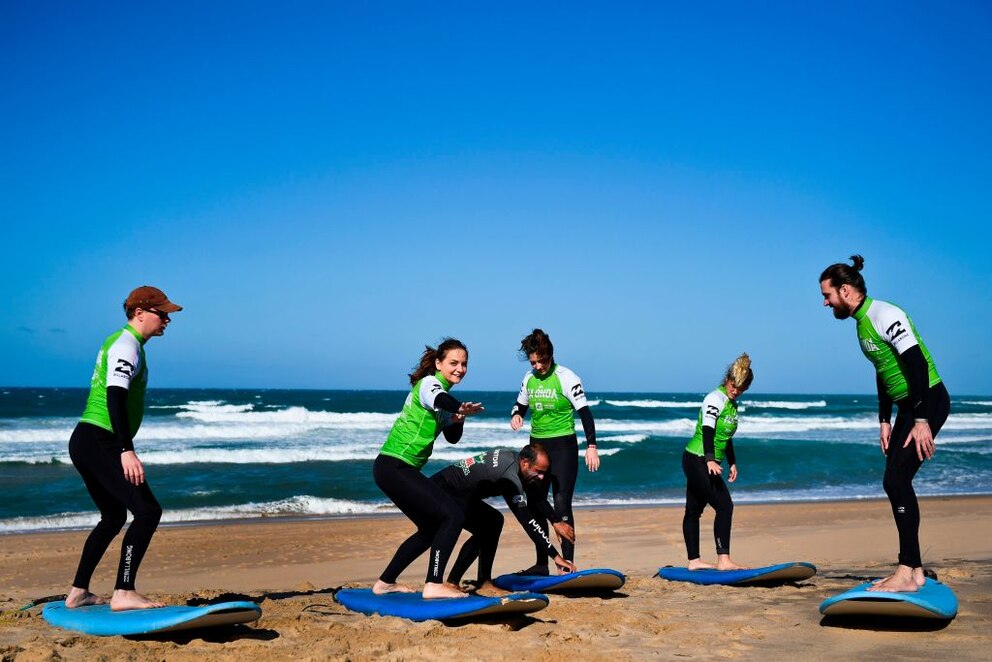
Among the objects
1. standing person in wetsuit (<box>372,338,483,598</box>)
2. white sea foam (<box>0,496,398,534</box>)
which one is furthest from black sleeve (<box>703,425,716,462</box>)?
white sea foam (<box>0,496,398,534</box>)

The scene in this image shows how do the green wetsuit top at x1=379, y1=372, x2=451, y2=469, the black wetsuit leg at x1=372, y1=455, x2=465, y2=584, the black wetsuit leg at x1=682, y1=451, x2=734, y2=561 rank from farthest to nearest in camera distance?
the black wetsuit leg at x1=682, y1=451, x2=734, y2=561, the green wetsuit top at x1=379, y1=372, x2=451, y2=469, the black wetsuit leg at x1=372, y1=455, x2=465, y2=584

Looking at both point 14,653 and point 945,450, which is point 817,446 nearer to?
point 945,450

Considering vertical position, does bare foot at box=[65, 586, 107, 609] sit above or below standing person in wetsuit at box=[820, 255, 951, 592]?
below

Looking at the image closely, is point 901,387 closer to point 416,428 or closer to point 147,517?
point 416,428

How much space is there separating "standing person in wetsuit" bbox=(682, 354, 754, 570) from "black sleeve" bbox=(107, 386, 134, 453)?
4.41 meters

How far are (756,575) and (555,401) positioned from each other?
7.14ft

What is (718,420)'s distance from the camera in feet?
23.9

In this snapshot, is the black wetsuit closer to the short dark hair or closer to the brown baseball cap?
the short dark hair

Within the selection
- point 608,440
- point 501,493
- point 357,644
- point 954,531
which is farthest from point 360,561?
point 608,440

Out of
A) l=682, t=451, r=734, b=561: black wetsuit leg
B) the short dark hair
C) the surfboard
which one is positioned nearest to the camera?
the surfboard

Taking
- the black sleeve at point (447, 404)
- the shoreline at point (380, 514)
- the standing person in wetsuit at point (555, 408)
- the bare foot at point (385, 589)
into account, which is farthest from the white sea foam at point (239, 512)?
the black sleeve at point (447, 404)

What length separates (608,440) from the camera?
1168 inches

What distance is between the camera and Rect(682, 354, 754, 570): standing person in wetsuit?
7.20m

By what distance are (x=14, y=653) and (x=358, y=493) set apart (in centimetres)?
1145
